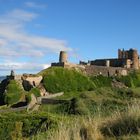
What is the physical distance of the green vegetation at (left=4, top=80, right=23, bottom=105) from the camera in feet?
184

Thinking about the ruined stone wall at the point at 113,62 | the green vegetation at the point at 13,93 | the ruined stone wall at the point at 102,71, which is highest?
the ruined stone wall at the point at 113,62

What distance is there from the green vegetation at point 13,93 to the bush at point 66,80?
5.33 m

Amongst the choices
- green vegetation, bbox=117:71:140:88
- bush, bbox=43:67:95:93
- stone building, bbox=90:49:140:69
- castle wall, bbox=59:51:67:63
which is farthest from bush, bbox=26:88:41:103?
stone building, bbox=90:49:140:69

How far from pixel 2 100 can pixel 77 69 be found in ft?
49.9

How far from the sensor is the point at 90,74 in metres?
68.6

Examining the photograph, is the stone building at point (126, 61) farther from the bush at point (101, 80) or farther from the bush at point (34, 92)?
the bush at point (34, 92)

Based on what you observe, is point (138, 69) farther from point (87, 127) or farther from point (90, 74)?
point (87, 127)

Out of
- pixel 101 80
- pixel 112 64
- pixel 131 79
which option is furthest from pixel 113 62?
pixel 101 80

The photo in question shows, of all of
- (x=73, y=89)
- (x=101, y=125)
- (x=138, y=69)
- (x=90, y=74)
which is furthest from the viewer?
(x=138, y=69)

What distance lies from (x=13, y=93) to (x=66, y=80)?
1116 cm

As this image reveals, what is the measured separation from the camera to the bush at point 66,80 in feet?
208

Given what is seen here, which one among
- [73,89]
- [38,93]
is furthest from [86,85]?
[38,93]

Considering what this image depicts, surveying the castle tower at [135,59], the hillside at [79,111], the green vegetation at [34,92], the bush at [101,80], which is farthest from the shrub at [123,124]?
the castle tower at [135,59]

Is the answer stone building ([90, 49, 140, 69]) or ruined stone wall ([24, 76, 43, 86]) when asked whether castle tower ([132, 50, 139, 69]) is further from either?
ruined stone wall ([24, 76, 43, 86])
